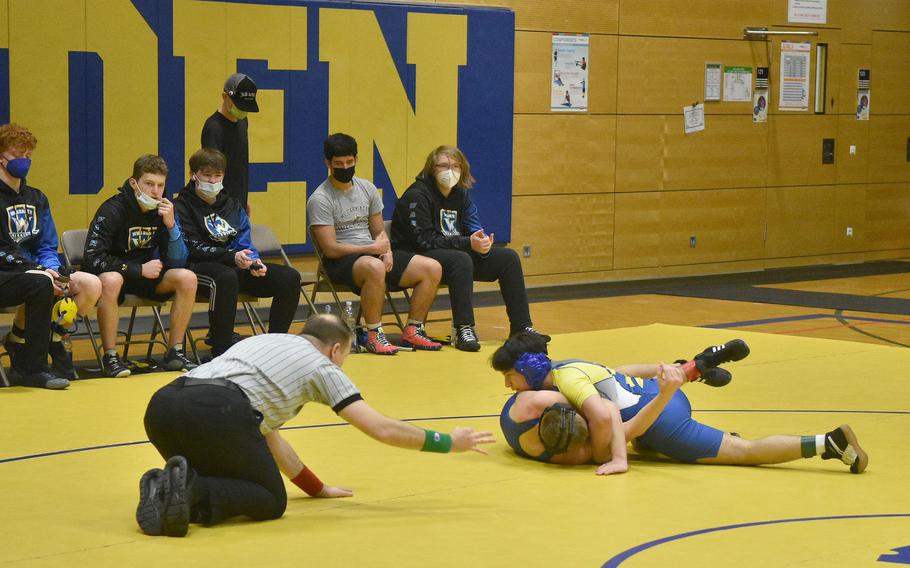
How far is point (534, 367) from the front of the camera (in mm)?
5398

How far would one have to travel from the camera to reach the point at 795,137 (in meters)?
14.6

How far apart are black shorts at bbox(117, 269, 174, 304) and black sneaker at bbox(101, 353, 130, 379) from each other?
34 centimetres

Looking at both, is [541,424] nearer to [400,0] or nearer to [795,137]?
[400,0]

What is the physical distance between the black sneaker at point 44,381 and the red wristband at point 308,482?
273 cm

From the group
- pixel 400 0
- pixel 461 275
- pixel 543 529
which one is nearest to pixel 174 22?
pixel 400 0

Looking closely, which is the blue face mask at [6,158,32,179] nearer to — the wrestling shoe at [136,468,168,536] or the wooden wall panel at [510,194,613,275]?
the wrestling shoe at [136,468,168,536]

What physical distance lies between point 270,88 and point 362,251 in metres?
2.30

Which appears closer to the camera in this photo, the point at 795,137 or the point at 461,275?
the point at 461,275

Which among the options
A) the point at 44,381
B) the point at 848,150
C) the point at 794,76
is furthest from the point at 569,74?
the point at 44,381

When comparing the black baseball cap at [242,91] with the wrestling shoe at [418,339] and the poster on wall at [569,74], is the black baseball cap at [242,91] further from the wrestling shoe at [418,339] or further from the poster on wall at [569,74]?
the poster on wall at [569,74]

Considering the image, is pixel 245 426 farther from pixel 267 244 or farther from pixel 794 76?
pixel 794 76

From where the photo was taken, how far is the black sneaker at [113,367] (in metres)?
7.63

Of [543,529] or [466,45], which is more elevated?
[466,45]

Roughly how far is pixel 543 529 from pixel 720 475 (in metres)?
1.08
